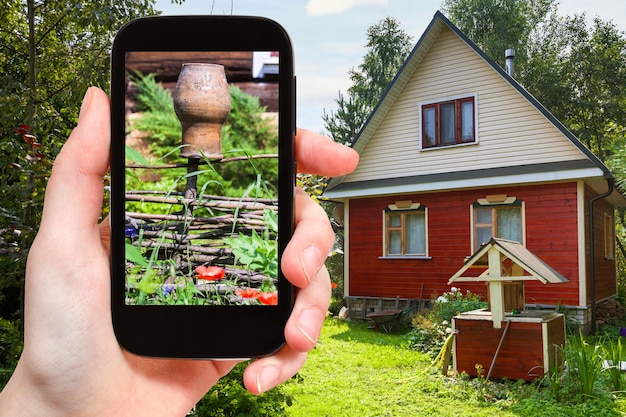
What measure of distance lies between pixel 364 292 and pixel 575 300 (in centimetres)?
378

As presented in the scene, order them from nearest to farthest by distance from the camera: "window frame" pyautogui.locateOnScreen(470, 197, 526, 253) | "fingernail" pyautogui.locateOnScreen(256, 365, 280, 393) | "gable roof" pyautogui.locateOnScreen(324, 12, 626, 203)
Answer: "fingernail" pyautogui.locateOnScreen(256, 365, 280, 393) → "gable roof" pyautogui.locateOnScreen(324, 12, 626, 203) → "window frame" pyautogui.locateOnScreen(470, 197, 526, 253)

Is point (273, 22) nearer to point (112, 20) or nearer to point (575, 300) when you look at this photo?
point (112, 20)

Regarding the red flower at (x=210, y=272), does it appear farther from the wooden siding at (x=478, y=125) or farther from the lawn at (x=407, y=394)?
the wooden siding at (x=478, y=125)

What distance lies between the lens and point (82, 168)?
1274 millimetres

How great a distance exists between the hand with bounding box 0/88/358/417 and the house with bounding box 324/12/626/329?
8835 mm

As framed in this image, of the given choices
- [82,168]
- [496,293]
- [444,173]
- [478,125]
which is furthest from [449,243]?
[82,168]

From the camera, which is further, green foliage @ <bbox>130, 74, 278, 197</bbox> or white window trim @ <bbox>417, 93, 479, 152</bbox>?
white window trim @ <bbox>417, 93, 479, 152</bbox>

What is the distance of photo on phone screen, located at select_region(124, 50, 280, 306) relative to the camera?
129cm

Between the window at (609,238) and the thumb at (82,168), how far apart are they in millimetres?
12166

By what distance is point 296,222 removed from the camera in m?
1.33

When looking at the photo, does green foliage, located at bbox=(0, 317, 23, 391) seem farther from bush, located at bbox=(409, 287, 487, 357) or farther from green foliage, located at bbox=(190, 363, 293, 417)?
bush, located at bbox=(409, 287, 487, 357)

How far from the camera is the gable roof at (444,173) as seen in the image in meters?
9.44

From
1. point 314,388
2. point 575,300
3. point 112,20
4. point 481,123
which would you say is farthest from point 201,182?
point 481,123

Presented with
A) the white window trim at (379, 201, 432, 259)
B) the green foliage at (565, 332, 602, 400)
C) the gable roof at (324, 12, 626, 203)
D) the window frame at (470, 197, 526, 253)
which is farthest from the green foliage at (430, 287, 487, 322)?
the green foliage at (565, 332, 602, 400)
